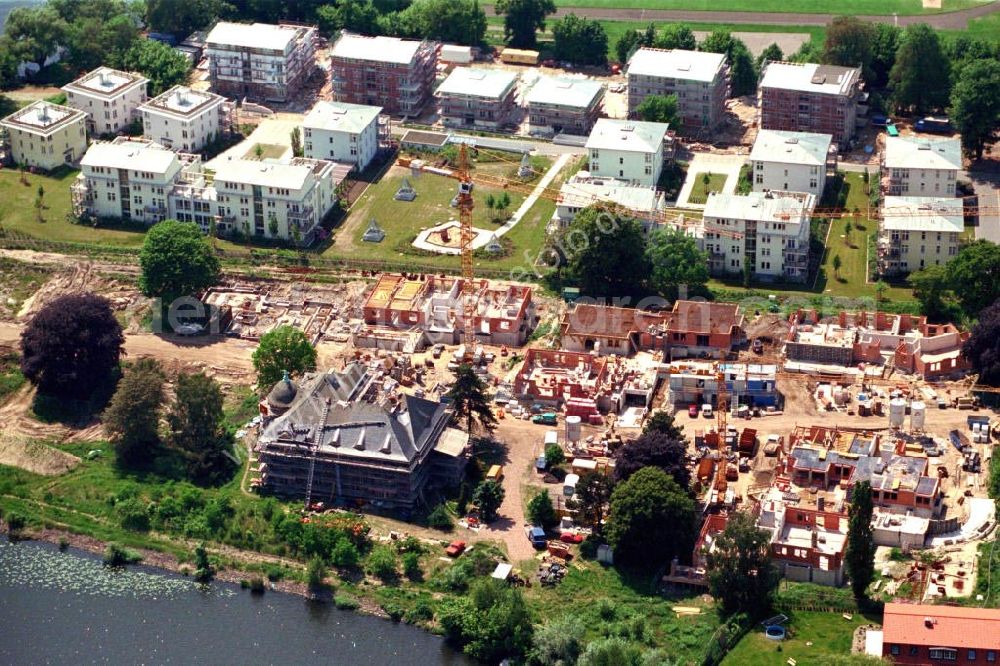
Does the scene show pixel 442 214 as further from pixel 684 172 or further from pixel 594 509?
pixel 594 509

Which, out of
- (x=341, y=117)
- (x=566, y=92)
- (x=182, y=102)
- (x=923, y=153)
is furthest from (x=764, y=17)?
(x=182, y=102)

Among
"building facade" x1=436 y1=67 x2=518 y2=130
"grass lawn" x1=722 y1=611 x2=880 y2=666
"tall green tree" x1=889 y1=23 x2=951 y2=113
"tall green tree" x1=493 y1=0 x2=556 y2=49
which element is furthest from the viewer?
"tall green tree" x1=493 y1=0 x2=556 y2=49

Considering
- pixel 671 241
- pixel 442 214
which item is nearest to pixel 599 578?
pixel 671 241

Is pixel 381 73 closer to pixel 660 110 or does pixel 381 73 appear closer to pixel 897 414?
pixel 660 110

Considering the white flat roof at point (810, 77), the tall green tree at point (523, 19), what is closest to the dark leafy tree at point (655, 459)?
the white flat roof at point (810, 77)

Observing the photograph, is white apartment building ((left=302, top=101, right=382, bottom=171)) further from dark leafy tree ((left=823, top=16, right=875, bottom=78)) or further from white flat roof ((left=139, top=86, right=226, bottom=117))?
dark leafy tree ((left=823, top=16, right=875, bottom=78))

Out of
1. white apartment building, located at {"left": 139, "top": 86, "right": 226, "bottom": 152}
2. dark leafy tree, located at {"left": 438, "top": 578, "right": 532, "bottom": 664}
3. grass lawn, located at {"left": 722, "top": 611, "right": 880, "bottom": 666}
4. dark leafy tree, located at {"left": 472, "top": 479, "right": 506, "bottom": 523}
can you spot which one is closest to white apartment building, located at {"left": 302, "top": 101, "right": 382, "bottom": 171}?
white apartment building, located at {"left": 139, "top": 86, "right": 226, "bottom": 152}
